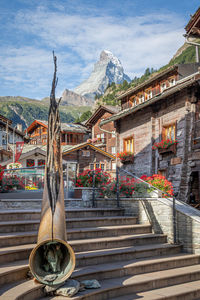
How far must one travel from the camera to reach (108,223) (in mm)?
7547

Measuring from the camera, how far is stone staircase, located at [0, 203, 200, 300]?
185 inches

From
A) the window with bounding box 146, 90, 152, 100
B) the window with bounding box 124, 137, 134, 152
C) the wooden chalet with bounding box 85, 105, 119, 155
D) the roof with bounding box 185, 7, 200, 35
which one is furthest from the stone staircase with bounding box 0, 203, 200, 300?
the wooden chalet with bounding box 85, 105, 119, 155

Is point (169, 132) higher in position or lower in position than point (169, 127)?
lower

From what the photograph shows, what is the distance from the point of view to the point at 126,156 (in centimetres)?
1930

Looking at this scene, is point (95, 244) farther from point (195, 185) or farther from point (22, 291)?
point (195, 185)

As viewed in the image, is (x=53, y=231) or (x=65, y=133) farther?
(x=65, y=133)

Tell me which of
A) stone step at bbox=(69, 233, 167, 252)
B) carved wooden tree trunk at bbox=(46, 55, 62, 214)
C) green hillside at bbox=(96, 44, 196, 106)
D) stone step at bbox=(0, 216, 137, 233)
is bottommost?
stone step at bbox=(69, 233, 167, 252)

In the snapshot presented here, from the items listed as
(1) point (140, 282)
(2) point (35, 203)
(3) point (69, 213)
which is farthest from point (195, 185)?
(1) point (140, 282)

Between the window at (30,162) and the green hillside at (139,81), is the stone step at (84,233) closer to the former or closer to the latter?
the window at (30,162)

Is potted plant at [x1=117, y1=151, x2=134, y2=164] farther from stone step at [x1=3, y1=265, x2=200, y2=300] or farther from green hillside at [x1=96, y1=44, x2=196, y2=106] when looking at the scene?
green hillside at [x1=96, y1=44, x2=196, y2=106]

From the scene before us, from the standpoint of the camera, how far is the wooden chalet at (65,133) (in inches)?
1802

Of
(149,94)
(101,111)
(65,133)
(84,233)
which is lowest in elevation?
(84,233)

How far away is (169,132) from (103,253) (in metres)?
11.4

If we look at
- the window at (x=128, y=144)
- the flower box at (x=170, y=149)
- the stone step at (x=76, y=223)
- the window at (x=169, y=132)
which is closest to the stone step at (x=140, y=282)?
the stone step at (x=76, y=223)
